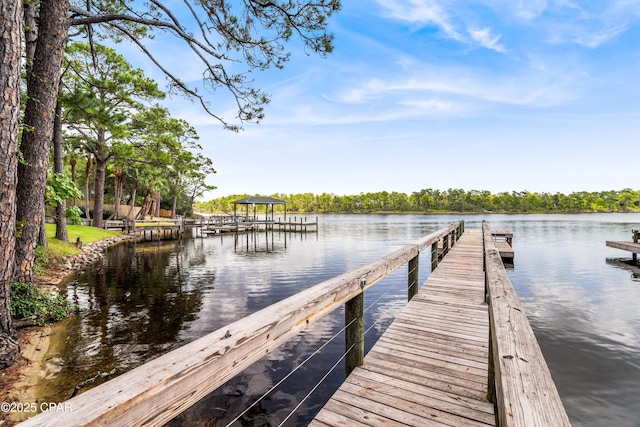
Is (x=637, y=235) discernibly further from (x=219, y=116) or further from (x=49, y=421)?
(x=49, y=421)

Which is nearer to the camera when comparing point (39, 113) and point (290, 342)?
point (39, 113)

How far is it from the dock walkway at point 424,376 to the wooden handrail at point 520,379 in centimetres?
107

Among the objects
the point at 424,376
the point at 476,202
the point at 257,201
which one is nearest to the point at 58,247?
the point at 424,376

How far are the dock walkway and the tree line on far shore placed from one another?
102895mm

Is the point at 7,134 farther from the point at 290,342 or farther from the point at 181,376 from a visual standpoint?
the point at 290,342

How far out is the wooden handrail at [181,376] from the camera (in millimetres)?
884

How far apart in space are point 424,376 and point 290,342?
4149mm

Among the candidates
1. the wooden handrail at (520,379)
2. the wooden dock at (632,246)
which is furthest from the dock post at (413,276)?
the wooden dock at (632,246)

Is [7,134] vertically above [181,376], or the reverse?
[7,134]

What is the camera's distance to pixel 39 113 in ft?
18.3

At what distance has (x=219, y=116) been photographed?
8469 mm

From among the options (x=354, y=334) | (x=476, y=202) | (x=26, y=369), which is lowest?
(x=26, y=369)

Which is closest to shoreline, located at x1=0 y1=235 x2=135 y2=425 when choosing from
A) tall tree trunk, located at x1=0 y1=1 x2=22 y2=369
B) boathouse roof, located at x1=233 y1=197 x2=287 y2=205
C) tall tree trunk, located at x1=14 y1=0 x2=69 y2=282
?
tall tree trunk, located at x1=0 y1=1 x2=22 y2=369

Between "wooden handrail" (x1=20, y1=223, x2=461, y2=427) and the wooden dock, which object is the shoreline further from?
the wooden dock
